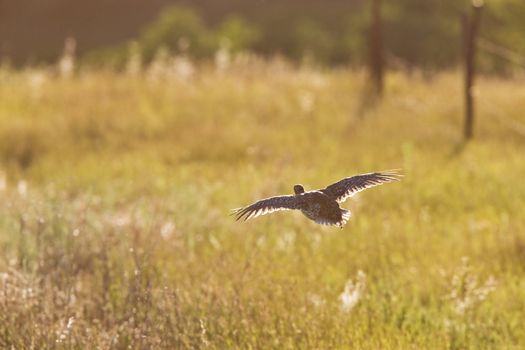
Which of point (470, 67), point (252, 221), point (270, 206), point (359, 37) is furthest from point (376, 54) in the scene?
point (359, 37)

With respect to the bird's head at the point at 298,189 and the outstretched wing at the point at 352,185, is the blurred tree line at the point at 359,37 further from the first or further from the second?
the bird's head at the point at 298,189

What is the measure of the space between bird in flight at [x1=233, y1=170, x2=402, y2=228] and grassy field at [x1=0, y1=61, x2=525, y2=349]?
75cm

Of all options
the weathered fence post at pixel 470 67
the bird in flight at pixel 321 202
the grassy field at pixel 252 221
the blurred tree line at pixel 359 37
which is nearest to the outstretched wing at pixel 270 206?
the bird in flight at pixel 321 202

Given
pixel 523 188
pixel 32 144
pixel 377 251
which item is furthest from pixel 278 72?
pixel 377 251

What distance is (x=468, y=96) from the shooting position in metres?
10.8

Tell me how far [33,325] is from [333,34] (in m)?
30.1

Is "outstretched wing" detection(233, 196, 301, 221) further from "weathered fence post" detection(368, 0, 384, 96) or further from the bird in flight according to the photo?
"weathered fence post" detection(368, 0, 384, 96)

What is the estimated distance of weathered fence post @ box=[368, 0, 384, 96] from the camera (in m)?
12.5

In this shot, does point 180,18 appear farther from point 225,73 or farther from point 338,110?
point 338,110

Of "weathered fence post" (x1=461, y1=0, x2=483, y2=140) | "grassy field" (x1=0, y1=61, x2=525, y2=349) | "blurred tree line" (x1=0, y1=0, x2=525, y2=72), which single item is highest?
"blurred tree line" (x1=0, y1=0, x2=525, y2=72)

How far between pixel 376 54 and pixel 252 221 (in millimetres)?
6564

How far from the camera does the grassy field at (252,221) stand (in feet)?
14.1

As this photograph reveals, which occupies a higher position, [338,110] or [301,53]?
[301,53]

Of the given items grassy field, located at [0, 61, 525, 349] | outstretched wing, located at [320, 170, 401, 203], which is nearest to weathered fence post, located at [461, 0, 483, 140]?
grassy field, located at [0, 61, 525, 349]
